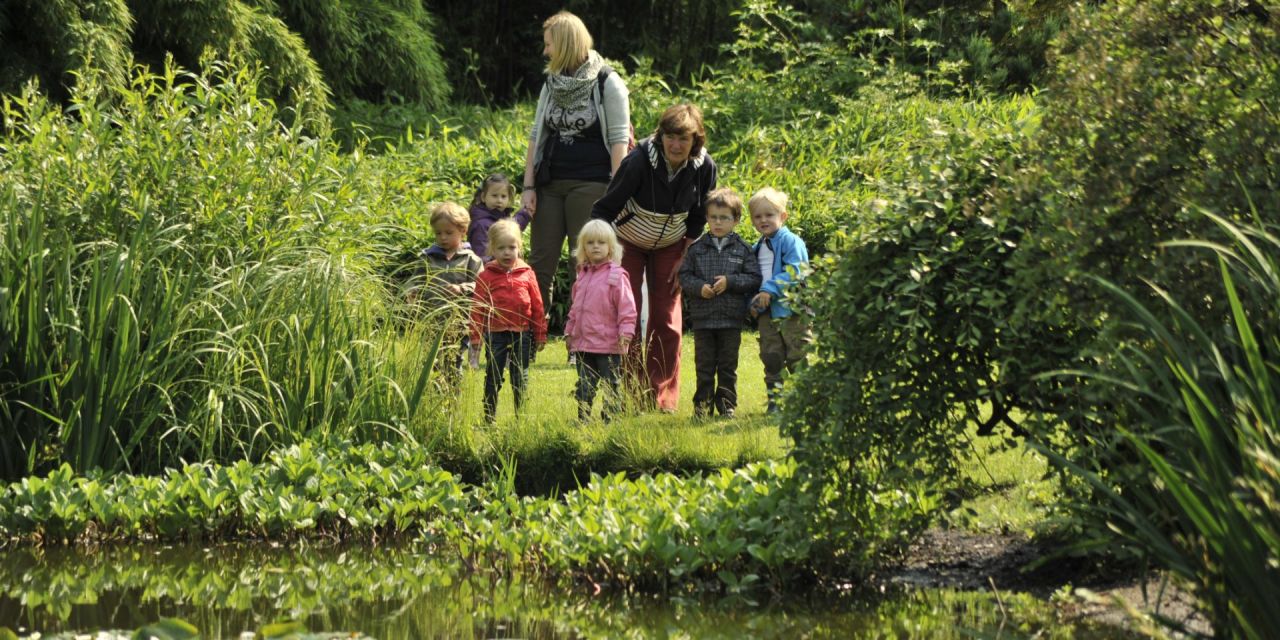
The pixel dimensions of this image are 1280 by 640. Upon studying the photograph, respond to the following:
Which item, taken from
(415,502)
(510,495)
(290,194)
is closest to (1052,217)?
(510,495)

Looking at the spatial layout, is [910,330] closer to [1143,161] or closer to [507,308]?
[1143,161]

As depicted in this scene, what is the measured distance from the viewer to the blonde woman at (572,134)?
9.26 m

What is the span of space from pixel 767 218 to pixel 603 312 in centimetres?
115

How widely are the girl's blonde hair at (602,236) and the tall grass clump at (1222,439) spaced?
4.44 metres

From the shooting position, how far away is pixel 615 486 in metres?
6.04

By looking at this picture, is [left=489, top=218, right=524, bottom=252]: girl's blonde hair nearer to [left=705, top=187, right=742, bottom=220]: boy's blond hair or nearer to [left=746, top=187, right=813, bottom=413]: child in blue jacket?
[left=705, top=187, right=742, bottom=220]: boy's blond hair

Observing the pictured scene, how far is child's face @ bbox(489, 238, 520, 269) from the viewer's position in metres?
8.61

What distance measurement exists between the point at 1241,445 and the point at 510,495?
11.4 ft

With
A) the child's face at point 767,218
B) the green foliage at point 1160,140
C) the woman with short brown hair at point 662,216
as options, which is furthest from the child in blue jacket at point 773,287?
the green foliage at point 1160,140

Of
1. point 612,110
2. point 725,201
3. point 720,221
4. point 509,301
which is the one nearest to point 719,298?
point 720,221

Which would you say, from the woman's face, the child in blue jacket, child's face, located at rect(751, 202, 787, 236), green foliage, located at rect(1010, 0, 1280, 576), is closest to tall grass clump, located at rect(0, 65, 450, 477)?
the woman's face

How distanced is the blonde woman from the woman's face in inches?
27.2

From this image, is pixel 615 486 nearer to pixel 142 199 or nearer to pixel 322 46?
pixel 142 199

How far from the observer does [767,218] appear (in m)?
8.72
